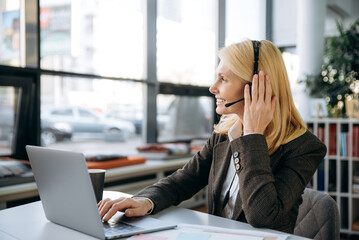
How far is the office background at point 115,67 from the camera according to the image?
261 centimetres

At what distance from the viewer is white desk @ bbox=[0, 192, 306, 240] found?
105 cm

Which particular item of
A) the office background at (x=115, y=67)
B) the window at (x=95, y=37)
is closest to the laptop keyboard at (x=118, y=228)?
the office background at (x=115, y=67)

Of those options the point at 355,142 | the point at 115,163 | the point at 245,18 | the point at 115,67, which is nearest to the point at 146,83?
the point at 115,67

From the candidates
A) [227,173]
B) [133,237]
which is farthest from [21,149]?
[133,237]

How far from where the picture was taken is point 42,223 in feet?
3.85

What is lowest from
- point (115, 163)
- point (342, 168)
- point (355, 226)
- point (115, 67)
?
point (355, 226)

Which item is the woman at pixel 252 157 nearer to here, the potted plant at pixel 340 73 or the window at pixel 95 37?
the window at pixel 95 37

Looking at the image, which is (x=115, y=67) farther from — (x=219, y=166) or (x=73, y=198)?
(x=73, y=198)

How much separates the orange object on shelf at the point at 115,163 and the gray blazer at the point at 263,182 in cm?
134

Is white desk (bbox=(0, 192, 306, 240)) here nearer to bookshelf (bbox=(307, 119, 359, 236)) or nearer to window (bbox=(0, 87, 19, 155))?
window (bbox=(0, 87, 19, 155))

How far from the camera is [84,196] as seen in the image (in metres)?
0.96

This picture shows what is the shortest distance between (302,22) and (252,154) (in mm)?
4408

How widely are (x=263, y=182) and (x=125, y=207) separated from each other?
454 millimetres

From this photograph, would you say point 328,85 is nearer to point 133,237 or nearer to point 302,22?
point 302,22
